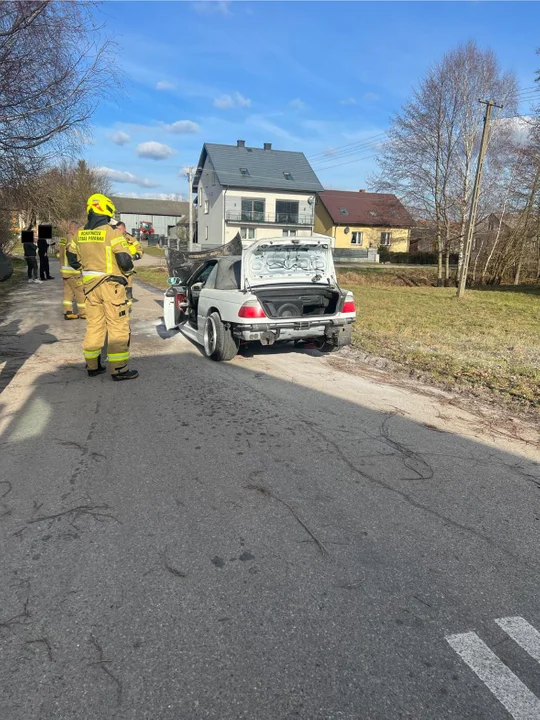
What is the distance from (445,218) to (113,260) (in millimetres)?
20851

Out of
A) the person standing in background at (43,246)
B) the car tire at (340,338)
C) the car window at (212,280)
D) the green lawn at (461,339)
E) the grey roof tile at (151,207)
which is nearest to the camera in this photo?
the green lawn at (461,339)

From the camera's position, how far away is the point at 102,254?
5.74 metres

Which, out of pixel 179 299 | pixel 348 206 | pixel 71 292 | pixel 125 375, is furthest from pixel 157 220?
pixel 125 375

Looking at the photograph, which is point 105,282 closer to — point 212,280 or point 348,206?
point 212,280

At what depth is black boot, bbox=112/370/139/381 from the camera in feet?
19.1

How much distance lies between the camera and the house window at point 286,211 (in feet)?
159

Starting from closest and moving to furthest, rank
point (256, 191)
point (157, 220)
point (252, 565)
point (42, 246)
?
point (252, 565) → point (42, 246) → point (256, 191) → point (157, 220)

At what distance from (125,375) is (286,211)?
150ft

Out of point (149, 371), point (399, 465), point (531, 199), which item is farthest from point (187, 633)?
point (531, 199)

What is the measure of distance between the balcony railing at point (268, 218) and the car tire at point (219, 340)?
4199 centimetres

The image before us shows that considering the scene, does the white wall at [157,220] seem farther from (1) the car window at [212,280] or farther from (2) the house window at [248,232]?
(1) the car window at [212,280]

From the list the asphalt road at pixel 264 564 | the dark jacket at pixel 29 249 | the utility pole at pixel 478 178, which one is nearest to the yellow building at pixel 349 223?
the utility pole at pixel 478 178

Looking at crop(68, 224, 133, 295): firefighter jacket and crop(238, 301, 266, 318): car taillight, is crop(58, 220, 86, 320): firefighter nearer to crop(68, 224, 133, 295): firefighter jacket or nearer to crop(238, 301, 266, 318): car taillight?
crop(68, 224, 133, 295): firefighter jacket

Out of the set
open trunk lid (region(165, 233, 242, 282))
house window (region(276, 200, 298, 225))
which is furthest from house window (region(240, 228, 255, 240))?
open trunk lid (region(165, 233, 242, 282))
